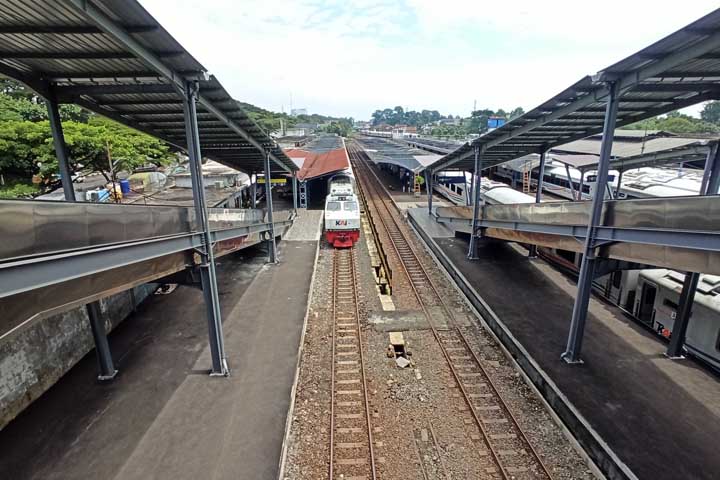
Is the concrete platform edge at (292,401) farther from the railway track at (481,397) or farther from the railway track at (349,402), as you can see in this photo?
the railway track at (481,397)

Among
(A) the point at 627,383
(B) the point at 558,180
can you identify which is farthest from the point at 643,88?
(B) the point at 558,180

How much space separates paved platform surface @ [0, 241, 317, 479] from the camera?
263 inches

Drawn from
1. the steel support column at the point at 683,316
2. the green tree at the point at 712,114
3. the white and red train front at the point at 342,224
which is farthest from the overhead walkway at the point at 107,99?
the green tree at the point at 712,114

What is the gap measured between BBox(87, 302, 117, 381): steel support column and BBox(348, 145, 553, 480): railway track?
8.27 metres

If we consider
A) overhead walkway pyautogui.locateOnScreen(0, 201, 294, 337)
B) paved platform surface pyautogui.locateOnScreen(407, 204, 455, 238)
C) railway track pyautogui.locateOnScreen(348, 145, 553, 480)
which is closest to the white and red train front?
railway track pyautogui.locateOnScreen(348, 145, 553, 480)

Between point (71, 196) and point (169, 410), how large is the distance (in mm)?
5105

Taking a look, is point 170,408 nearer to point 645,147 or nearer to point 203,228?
point 203,228

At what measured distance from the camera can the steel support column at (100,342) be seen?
860 cm

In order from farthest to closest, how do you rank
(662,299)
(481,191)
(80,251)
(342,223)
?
(481,191) → (342,223) → (662,299) → (80,251)

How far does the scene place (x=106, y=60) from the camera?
7.09 m

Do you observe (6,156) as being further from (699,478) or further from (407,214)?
(699,478)

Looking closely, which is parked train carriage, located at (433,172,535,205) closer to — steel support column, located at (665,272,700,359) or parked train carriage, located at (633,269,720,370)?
parked train carriage, located at (633,269,720,370)

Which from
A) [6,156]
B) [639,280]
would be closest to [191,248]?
[639,280]

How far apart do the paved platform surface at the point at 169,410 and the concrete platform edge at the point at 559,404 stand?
18.8ft
